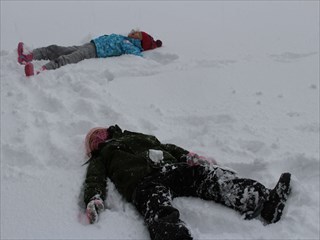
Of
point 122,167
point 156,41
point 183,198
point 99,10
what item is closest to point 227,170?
point 183,198

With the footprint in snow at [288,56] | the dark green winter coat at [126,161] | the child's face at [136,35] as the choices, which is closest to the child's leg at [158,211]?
the dark green winter coat at [126,161]

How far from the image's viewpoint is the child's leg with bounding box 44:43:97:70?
4966 mm

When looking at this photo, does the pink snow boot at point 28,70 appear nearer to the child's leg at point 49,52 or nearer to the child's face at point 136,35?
the child's leg at point 49,52

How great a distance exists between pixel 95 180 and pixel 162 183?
0.46 meters

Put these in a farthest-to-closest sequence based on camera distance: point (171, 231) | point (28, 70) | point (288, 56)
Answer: point (288, 56)
point (28, 70)
point (171, 231)

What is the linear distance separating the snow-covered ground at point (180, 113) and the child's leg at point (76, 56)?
0.14 meters

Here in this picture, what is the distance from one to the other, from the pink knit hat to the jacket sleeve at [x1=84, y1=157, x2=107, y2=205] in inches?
6.6

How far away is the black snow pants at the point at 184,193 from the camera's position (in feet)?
7.04

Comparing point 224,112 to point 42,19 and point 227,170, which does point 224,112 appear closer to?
point 227,170

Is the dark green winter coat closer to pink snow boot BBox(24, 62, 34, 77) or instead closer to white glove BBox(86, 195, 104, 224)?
white glove BBox(86, 195, 104, 224)

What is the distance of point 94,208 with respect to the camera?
2.39m

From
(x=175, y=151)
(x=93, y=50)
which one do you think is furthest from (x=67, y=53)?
(x=175, y=151)

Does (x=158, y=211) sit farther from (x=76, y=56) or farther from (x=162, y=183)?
(x=76, y=56)

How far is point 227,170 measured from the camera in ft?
8.44
